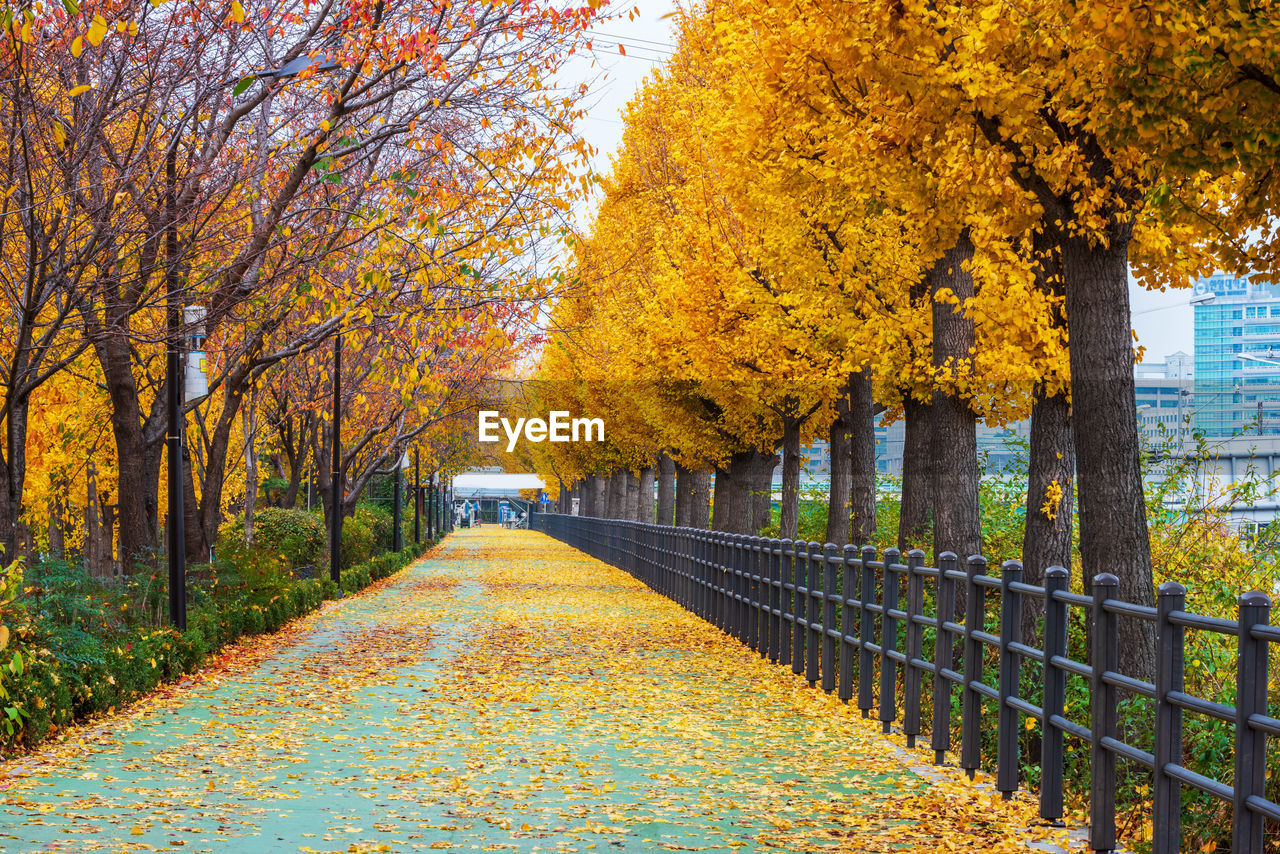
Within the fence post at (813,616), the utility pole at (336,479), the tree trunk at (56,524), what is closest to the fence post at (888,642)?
the fence post at (813,616)

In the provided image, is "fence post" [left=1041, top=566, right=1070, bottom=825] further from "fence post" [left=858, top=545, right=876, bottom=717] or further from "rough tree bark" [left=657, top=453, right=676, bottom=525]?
"rough tree bark" [left=657, top=453, right=676, bottom=525]

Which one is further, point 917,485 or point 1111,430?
point 917,485

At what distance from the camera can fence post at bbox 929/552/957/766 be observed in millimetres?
9344

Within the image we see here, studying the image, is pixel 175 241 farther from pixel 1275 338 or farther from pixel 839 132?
pixel 1275 338

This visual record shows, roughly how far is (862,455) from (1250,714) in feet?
54.0

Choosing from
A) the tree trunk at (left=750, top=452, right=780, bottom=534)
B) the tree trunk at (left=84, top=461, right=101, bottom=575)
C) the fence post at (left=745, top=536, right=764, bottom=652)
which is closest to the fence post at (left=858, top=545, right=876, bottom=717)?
the fence post at (left=745, top=536, right=764, bottom=652)

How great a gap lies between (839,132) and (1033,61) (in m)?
3.09

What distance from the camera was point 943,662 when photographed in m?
9.50

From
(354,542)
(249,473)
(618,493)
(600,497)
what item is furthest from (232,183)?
(600,497)

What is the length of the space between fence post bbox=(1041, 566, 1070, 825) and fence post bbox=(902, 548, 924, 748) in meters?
2.53

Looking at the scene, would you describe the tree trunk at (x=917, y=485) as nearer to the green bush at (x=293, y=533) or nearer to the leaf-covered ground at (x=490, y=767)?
the leaf-covered ground at (x=490, y=767)

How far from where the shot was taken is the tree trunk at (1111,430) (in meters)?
10.3

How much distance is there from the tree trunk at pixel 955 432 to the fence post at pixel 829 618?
287 cm
